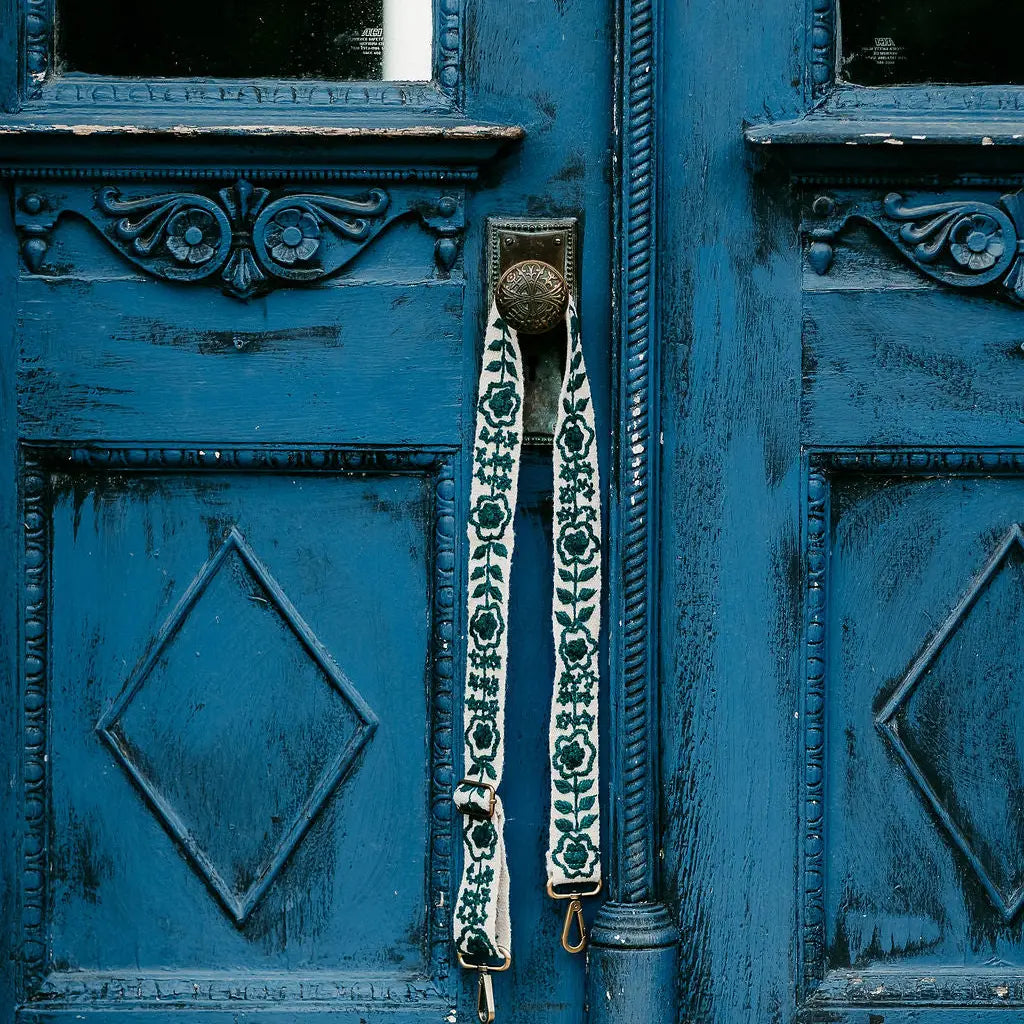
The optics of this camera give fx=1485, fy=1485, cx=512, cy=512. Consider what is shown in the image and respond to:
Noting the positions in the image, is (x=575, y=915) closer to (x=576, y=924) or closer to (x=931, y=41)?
(x=576, y=924)

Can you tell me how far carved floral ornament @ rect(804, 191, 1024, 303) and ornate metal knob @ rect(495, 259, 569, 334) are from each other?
0.33 meters

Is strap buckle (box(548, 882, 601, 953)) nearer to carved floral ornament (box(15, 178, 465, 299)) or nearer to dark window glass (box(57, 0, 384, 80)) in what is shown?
carved floral ornament (box(15, 178, 465, 299))

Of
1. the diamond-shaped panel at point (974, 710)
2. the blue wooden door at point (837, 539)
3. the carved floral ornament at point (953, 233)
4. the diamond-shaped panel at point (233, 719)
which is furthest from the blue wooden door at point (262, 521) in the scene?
the diamond-shaped panel at point (974, 710)

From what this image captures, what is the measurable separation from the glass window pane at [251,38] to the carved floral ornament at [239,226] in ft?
0.52

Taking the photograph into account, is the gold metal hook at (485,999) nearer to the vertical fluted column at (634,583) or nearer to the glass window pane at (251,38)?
the vertical fluted column at (634,583)

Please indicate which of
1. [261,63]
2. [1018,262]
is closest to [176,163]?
[261,63]

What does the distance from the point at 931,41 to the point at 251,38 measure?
2.73 feet

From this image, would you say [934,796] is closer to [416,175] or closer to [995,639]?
[995,639]

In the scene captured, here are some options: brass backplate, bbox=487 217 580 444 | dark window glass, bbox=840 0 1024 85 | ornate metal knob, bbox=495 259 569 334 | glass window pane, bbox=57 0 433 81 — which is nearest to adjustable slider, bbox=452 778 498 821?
brass backplate, bbox=487 217 580 444

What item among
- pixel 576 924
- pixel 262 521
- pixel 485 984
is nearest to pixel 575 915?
pixel 576 924

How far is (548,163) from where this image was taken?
5.96ft

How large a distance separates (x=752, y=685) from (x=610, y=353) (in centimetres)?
44

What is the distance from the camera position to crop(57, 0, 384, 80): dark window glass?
1.82 metres

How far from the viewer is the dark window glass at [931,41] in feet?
5.96
